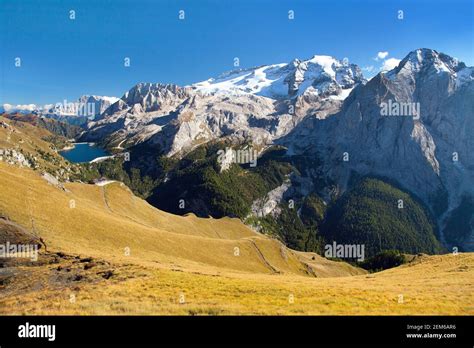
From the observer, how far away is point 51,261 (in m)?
50.9

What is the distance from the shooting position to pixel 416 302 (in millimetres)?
35438

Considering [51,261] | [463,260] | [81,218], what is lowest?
[463,260]

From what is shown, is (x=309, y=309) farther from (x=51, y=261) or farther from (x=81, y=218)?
(x=81, y=218)
